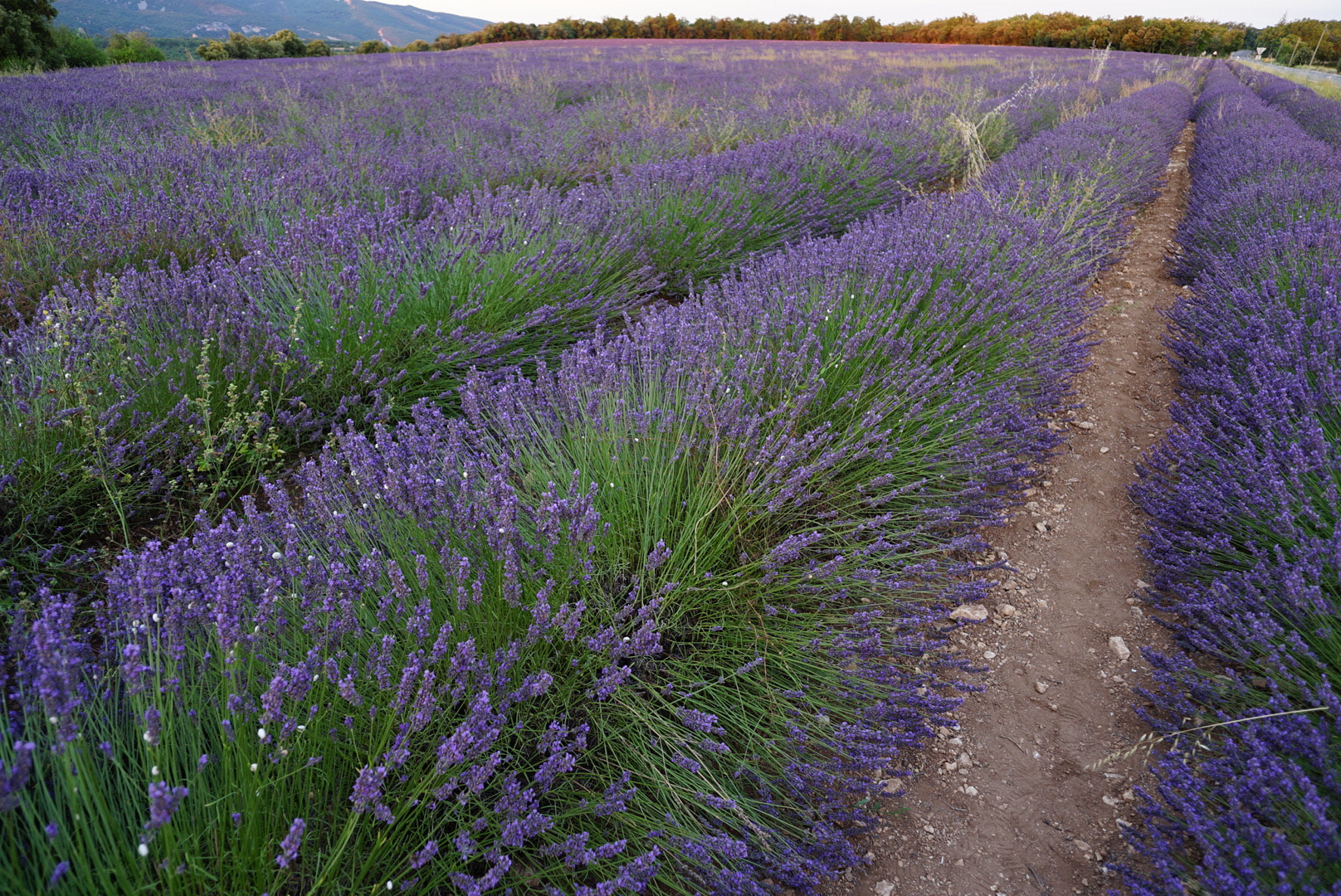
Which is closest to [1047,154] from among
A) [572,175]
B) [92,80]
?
[572,175]

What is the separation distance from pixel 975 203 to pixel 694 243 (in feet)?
5.56

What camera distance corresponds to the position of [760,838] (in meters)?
1.31

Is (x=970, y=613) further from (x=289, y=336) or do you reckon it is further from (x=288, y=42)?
(x=288, y=42)

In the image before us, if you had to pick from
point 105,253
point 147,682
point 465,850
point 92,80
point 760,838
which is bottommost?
point 760,838

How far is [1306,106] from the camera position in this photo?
10352 mm

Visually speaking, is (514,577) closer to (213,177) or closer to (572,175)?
(213,177)

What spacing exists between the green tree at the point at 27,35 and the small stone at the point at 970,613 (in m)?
20.3

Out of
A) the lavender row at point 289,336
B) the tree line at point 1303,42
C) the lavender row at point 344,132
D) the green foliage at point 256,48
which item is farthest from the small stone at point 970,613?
the tree line at point 1303,42

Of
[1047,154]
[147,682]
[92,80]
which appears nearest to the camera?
[147,682]

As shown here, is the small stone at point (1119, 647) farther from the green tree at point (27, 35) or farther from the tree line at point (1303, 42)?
the tree line at point (1303, 42)

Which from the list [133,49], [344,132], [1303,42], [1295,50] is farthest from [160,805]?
[1303,42]

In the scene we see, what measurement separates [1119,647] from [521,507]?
1.96m

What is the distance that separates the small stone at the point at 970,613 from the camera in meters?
2.20

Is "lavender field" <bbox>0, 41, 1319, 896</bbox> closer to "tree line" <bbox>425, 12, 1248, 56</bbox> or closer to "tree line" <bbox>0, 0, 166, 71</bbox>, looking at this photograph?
"tree line" <bbox>0, 0, 166, 71</bbox>
